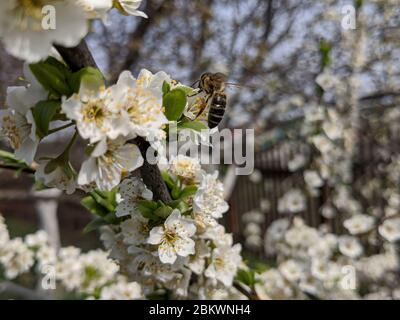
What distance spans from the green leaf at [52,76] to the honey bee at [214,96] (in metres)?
0.42

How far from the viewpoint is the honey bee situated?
1.18 meters

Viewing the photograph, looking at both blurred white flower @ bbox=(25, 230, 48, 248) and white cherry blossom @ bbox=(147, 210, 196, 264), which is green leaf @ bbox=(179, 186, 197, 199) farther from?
blurred white flower @ bbox=(25, 230, 48, 248)

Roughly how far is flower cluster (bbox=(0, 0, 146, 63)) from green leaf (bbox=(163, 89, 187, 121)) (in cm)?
22

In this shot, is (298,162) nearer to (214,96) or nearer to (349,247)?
(349,247)

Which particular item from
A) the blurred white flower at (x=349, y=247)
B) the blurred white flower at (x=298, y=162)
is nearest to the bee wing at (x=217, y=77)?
the blurred white flower at (x=349, y=247)

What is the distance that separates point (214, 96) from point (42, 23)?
2.43ft

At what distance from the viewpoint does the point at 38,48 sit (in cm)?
63

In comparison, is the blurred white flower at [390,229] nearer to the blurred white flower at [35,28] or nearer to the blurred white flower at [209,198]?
the blurred white flower at [209,198]

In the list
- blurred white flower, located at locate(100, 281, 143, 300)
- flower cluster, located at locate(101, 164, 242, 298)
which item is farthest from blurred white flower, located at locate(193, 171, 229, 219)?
blurred white flower, located at locate(100, 281, 143, 300)

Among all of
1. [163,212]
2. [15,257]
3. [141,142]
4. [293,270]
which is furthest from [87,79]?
[293,270]

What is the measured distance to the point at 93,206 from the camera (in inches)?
43.9

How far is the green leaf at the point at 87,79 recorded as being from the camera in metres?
0.68

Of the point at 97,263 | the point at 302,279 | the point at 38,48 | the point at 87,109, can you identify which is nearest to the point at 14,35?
the point at 38,48

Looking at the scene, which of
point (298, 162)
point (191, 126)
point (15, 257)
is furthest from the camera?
point (298, 162)
